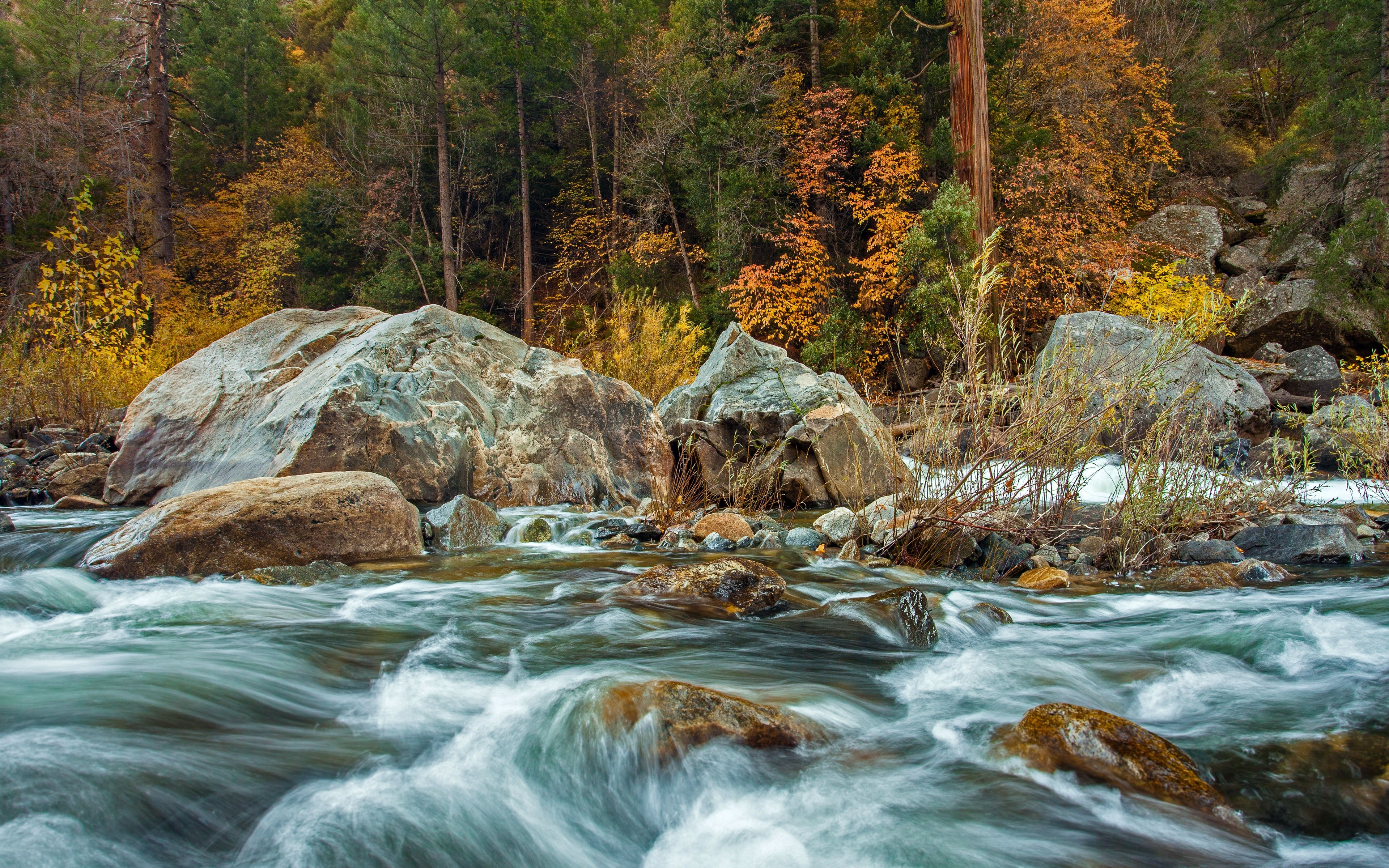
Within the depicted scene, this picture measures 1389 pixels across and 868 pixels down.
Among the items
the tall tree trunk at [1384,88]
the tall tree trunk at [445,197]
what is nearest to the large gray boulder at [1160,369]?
the tall tree trunk at [1384,88]

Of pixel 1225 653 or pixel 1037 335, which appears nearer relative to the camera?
pixel 1225 653

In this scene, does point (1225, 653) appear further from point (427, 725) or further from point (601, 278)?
point (601, 278)

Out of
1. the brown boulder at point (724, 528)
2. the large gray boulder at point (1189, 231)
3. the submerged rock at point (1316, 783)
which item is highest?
the large gray boulder at point (1189, 231)

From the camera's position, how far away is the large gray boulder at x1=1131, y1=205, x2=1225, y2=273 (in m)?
17.0

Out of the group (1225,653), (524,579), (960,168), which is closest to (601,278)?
(960,168)

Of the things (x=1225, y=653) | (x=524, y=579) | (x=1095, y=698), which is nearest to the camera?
(x=1095, y=698)

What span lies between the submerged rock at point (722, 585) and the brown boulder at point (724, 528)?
1288mm

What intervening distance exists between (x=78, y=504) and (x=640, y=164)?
1555 cm

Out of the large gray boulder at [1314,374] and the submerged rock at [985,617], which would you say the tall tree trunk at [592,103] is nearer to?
the large gray boulder at [1314,374]

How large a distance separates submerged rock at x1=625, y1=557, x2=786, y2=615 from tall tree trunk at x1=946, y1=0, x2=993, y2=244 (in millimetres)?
10689

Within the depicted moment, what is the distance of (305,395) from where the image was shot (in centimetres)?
645

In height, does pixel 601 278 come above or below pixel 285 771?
above

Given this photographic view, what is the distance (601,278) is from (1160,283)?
14.5m

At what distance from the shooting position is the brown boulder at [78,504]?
20.6 ft
